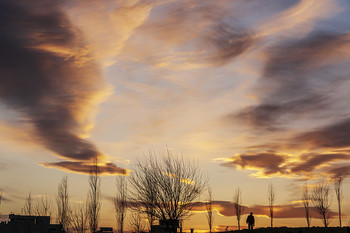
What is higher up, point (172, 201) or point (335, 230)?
point (172, 201)

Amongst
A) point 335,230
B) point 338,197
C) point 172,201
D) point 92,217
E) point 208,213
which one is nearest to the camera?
point 172,201

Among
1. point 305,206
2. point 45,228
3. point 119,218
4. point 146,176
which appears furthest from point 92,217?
point 305,206

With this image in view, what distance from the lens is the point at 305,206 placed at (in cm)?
6844

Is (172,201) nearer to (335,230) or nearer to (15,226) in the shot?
(335,230)

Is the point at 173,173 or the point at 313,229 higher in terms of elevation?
the point at 173,173

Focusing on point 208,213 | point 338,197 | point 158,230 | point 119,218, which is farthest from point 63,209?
point 338,197

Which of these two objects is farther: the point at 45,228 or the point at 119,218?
the point at 45,228

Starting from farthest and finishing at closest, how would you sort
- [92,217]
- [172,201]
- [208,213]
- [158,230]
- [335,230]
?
1. [208,213]
2. [158,230]
3. [92,217]
4. [335,230]
5. [172,201]

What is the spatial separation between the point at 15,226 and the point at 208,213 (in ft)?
106

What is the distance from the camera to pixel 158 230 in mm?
59812

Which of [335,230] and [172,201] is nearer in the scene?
[172,201]

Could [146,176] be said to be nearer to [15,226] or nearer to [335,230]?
[335,230]

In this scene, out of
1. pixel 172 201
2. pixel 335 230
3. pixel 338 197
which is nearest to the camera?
pixel 172 201

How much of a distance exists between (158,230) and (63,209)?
14668 millimetres
